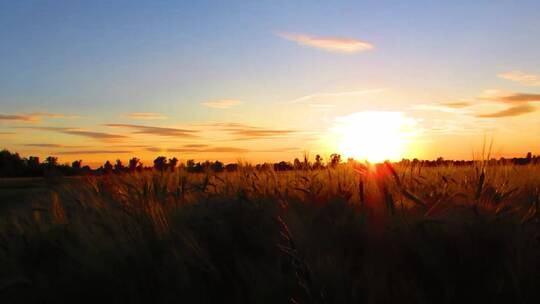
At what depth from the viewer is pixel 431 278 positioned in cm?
227

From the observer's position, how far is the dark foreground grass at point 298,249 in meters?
2.19

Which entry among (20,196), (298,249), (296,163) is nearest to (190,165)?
(296,163)

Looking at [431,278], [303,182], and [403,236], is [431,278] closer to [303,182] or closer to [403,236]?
[403,236]

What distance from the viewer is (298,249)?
2387 mm

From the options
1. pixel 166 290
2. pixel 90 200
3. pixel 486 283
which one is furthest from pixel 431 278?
pixel 90 200

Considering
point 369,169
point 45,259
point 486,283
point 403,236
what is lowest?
point 45,259

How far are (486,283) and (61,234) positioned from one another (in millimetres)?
3410

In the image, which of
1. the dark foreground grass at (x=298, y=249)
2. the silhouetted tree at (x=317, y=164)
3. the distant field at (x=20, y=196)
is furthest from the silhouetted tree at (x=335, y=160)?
the distant field at (x=20, y=196)

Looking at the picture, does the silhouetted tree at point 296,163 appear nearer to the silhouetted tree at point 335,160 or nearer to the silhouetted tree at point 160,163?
the silhouetted tree at point 335,160

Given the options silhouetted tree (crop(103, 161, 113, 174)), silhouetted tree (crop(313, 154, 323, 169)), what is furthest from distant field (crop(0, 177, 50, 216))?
silhouetted tree (crop(313, 154, 323, 169))

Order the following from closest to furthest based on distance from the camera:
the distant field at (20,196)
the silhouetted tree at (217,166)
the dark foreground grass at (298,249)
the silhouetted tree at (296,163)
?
the dark foreground grass at (298,249) → the silhouetted tree at (296,163) → the silhouetted tree at (217,166) → the distant field at (20,196)

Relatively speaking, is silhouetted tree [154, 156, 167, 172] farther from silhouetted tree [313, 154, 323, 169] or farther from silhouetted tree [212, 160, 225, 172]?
silhouetted tree [313, 154, 323, 169]

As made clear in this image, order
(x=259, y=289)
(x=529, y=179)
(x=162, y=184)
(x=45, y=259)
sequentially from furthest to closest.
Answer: (x=162, y=184) → (x=529, y=179) → (x=45, y=259) → (x=259, y=289)

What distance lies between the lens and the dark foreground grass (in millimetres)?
2188
